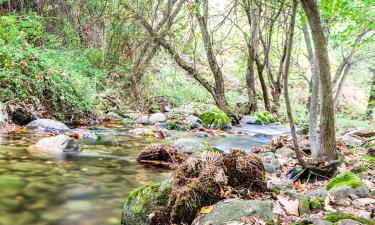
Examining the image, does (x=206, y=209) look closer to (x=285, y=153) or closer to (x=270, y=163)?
(x=270, y=163)

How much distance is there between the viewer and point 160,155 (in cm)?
626

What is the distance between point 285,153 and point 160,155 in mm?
2075

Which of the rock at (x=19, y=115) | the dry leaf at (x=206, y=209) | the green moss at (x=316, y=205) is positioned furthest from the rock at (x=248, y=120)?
the dry leaf at (x=206, y=209)

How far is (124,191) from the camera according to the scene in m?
4.66

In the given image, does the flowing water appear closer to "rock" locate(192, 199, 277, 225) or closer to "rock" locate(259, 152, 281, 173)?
"rock" locate(192, 199, 277, 225)

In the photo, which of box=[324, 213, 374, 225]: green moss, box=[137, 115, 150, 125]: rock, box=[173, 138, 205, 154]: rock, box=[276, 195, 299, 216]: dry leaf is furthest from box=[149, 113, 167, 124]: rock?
box=[324, 213, 374, 225]: green moss

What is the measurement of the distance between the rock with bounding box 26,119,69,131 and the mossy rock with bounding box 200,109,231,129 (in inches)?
180

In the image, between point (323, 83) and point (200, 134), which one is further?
point (200, 134)

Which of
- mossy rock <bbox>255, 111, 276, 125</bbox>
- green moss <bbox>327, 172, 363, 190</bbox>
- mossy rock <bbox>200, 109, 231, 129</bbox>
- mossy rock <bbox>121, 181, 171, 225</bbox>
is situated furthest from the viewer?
mossy rock <bbox>255, 111, 276, 125</bbox>

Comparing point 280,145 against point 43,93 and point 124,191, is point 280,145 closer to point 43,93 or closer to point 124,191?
point 124,191

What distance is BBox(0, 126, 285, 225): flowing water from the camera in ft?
12.4

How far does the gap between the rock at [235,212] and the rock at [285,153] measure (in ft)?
11.5

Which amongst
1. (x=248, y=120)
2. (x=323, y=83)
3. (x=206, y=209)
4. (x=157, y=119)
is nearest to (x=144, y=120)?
(x=157, y=119)

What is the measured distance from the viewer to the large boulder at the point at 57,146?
20.7ft
